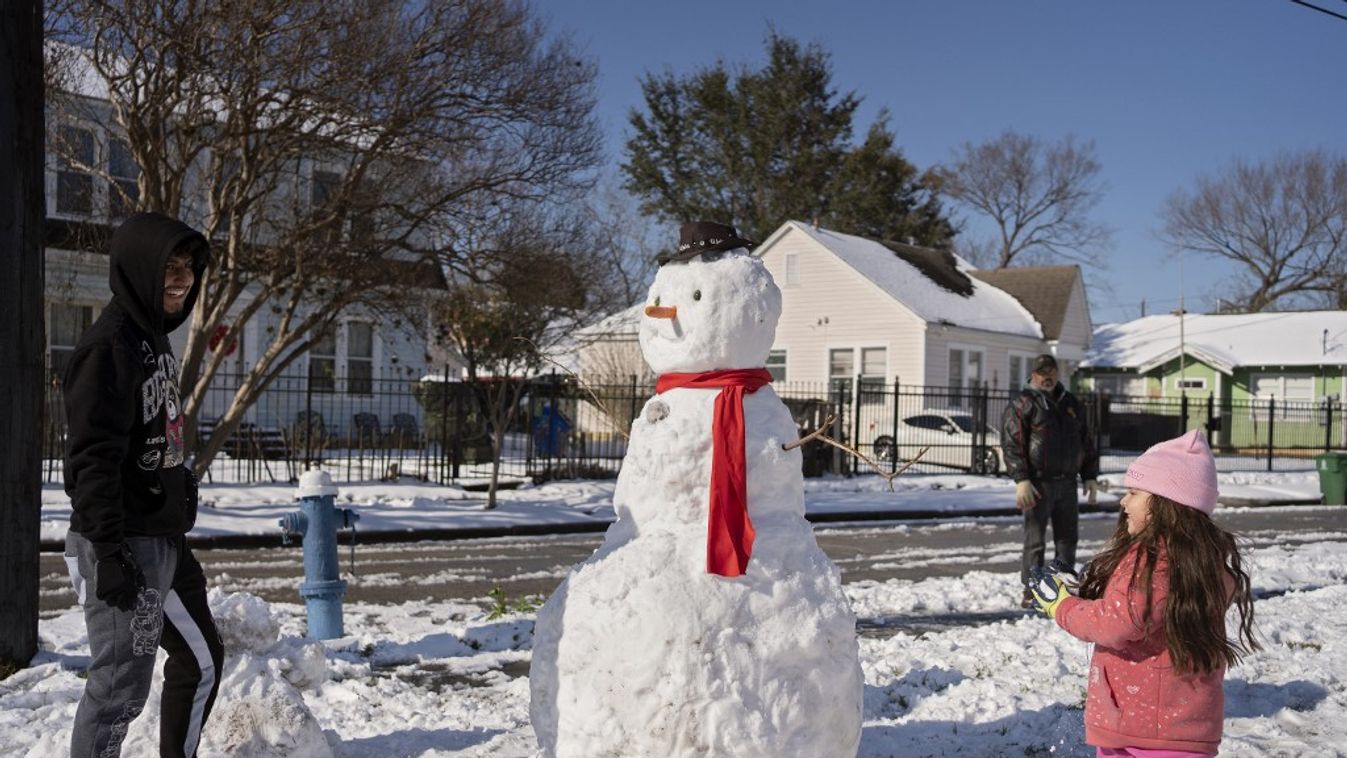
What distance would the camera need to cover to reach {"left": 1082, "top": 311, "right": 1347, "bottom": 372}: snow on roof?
119ft

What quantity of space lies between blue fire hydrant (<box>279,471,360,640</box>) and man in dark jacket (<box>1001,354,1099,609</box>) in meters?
4.60

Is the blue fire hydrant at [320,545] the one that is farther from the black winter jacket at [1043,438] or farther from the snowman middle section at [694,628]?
the black winter jacket at [1043,438]

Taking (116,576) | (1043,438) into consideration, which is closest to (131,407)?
(116,576)

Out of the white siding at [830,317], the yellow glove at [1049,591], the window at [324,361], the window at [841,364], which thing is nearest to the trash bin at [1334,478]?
the white siding at [830,317]

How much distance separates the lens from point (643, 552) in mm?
3408

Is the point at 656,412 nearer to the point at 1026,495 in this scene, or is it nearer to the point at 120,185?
the point at 1026,495

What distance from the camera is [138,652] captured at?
3309 millimetres

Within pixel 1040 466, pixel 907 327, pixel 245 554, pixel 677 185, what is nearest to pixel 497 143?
pixel 245 554

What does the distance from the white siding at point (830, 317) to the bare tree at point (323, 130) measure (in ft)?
54.6

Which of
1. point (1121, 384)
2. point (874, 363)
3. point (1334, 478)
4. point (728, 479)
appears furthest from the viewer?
point (1121, 384)

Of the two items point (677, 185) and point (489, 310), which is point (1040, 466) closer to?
point (489, 310)

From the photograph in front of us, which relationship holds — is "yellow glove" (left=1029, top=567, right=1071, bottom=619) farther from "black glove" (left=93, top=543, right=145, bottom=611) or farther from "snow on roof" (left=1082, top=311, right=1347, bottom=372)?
"snow on roof" (left=1082, top=311, right=1347, bottom=372)

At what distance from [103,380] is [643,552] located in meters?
1.68

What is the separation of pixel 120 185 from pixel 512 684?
9.44 meters
